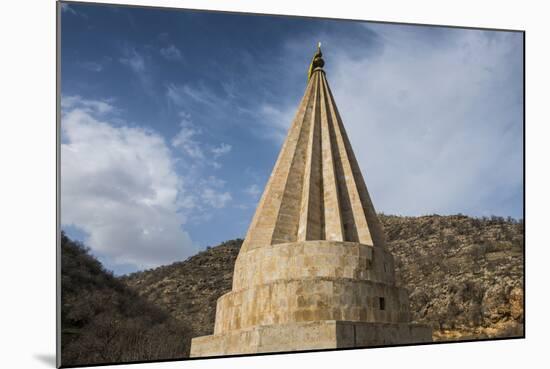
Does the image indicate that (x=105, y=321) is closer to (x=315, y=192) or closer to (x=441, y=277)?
Result: (x=315, y=192)

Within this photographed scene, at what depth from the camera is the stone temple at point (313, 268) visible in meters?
6.89

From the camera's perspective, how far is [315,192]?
27.1ft

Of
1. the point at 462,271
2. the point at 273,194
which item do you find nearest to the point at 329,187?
the point at 273,194

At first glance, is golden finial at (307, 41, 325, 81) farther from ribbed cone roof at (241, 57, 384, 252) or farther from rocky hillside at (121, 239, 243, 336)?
rocky hillside at (121, 239, 243, 336)

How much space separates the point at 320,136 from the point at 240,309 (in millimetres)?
3023

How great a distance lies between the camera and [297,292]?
7.01 metres

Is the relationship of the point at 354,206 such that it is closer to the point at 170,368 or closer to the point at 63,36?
the point at 170,368

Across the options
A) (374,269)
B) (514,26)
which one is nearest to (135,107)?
(374,269)

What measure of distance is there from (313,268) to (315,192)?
1.39 meters

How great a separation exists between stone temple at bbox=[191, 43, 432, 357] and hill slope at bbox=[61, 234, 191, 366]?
6.15 ft

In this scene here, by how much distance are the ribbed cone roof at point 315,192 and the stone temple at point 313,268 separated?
15 mm

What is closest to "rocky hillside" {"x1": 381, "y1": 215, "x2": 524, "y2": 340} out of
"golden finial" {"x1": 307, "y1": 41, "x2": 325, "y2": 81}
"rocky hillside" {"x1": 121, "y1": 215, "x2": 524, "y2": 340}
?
"rocky hillside" {"x1": 121, "y1": 215, "x2": 524, "y2": 340}

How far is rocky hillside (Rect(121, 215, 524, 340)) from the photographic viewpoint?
33.1ft

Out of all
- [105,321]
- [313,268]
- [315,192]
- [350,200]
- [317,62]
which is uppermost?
[317,62]
